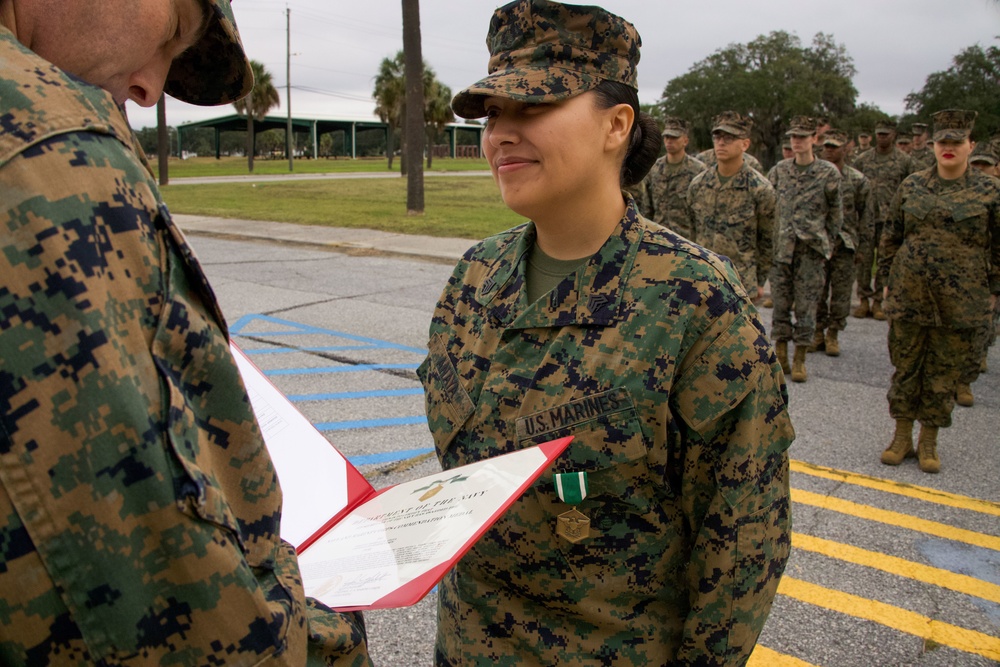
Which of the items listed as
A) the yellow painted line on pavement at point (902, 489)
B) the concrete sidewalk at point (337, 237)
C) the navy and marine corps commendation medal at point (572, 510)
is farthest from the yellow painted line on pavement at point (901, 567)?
the concrete sidewalk at point (337, 237)

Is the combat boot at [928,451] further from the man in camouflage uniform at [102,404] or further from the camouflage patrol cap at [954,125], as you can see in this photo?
the man in camouflage uniform at [102,404]

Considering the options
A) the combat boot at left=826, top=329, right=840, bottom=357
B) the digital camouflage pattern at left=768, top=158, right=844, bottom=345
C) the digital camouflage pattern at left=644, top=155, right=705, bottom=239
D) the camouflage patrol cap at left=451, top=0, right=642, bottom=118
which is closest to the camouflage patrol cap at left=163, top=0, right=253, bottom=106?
the camouflage patrol cap at left=451, top=0, right=642, bottom=118

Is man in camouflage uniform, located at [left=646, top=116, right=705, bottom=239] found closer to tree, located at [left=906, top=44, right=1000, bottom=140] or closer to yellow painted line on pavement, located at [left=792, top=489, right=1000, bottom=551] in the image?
yellow painted line on pavement, located at [left=792, top=489, right=1000, bottom=551]

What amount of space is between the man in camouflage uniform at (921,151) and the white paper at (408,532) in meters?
10.5

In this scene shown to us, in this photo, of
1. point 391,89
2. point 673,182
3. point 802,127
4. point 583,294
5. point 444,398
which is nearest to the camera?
point 583,294

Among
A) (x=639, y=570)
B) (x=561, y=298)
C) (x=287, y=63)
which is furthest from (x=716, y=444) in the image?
(x=287, y=63)

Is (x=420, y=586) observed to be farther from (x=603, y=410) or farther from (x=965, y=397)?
(x=965, y=397)

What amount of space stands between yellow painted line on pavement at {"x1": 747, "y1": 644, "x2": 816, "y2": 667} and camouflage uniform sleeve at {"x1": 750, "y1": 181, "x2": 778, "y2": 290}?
16.3ft

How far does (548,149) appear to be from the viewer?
1.68m

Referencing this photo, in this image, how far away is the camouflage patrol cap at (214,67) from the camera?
1036 millimetres

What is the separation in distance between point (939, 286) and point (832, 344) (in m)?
2.55

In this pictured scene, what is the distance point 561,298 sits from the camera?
1669 mm

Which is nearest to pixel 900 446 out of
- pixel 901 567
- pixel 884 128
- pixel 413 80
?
pixel 901 567

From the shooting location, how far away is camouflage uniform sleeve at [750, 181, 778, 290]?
7137mm
